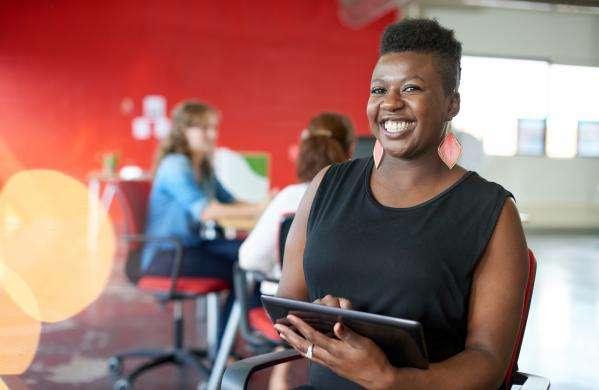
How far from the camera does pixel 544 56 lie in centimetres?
1045

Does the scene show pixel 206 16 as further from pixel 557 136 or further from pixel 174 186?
pixel 174 186

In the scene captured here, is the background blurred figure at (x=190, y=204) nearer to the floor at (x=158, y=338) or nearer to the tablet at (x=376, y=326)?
the floor at (x=158, y=338)

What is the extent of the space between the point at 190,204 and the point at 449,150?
7.96 ft

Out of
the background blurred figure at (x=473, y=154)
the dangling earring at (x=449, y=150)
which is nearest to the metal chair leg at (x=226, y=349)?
the background blurred figure at (x=473, y=154)

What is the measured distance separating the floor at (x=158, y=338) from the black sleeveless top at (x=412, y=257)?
2.06m

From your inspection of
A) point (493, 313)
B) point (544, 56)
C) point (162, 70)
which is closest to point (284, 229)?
point (493, 313)

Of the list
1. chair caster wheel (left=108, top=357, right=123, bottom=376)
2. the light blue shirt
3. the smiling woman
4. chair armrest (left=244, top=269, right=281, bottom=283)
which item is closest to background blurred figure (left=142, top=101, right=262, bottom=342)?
the light blue shirt

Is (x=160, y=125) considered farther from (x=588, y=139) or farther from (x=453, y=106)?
(x=453, y=106)

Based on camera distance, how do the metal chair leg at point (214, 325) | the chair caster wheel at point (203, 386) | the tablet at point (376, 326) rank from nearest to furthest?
the tablet at point (376, 326), the chair caster wheel at point (203, 386), the metal chair leg at point (214, 325)

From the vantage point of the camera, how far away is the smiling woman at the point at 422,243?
48.3 inches

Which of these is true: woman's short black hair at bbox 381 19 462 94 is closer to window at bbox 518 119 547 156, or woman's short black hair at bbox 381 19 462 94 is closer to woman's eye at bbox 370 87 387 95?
woman's eye at bbox 370 87 387 95

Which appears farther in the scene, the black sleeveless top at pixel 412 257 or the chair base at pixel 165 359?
the chair base at pixel 165 359

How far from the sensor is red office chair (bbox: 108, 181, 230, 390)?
3.33 m

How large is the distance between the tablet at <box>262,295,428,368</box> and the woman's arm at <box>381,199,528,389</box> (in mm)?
53
